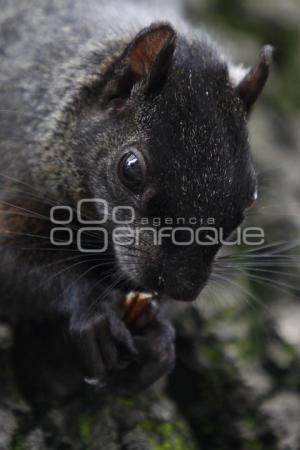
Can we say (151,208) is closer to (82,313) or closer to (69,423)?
(82,313)

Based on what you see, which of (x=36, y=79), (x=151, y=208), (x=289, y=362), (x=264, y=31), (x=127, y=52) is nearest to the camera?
(x=151, y=208)

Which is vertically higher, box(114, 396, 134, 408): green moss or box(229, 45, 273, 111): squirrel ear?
box(229, 45, 273, 111): squirrel ear

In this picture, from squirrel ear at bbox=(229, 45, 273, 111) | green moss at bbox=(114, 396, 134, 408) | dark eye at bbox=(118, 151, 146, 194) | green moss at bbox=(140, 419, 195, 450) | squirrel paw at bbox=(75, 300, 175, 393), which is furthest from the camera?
green moss at bbox=(114, 396, 134, 408)

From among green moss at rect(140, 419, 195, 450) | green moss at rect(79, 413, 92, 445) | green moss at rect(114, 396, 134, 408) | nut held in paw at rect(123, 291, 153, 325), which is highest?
nut held in paw at rect(123, 291, 153, 325)

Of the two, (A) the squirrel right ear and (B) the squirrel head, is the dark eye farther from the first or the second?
(A) the squirrel right ear

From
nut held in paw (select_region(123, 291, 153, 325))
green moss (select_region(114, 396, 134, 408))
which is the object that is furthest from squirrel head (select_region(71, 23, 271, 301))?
green moss (select_region(114, 396, 134, 408))

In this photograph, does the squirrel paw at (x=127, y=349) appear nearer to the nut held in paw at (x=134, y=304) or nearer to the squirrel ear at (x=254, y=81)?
the nut held in paw at (x=134, y=304)

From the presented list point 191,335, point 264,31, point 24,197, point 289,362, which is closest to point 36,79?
point 24,197
